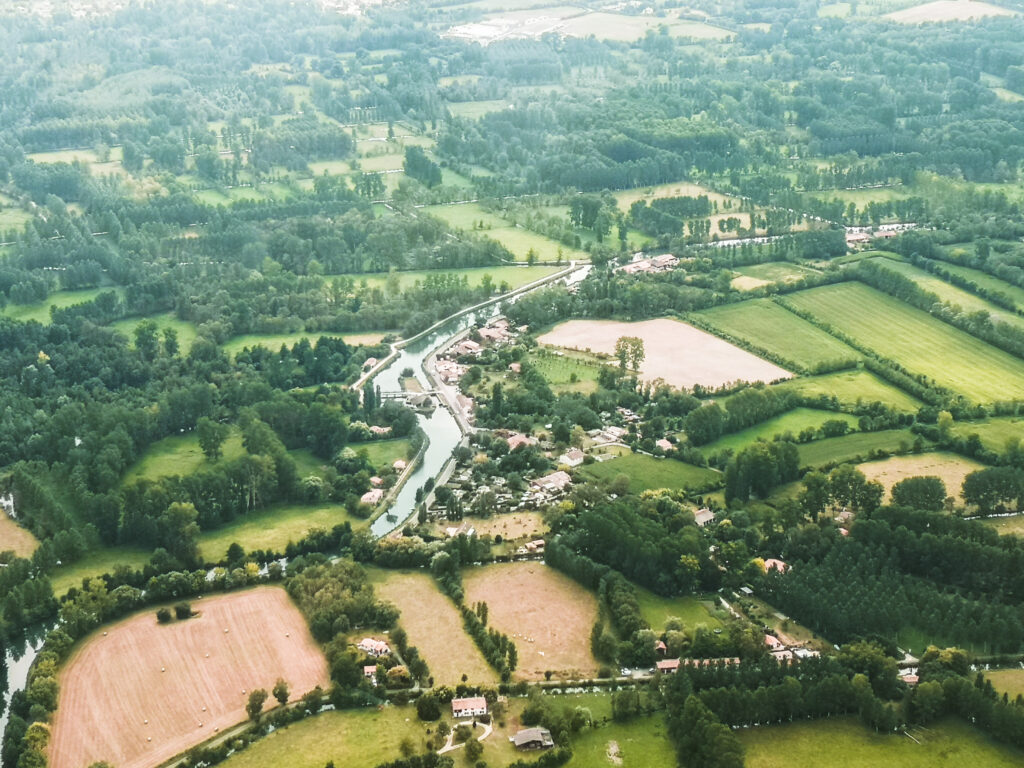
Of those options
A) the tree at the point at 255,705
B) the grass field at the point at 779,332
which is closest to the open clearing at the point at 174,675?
the tree at the point at 255,705

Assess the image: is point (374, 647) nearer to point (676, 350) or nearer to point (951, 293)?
point (676, 350)

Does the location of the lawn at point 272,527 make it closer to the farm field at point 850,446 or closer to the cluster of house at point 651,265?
the farm field at point 850,446

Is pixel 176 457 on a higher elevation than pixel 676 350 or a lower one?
lower

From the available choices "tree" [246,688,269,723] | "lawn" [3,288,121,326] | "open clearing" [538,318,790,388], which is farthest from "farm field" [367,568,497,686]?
"lawn" [3,288,121,326]

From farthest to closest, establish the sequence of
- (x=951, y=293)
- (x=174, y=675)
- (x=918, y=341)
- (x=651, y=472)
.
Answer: (x=951, y=293) → (x=918, y=341) → (x=651, y=472) → (x=174, y=675)

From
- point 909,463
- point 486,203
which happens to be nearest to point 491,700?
point 909,463

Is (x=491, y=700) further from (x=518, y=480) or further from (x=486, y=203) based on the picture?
(x=486, y=203)

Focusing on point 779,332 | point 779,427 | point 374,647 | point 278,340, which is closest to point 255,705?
point 374,647
